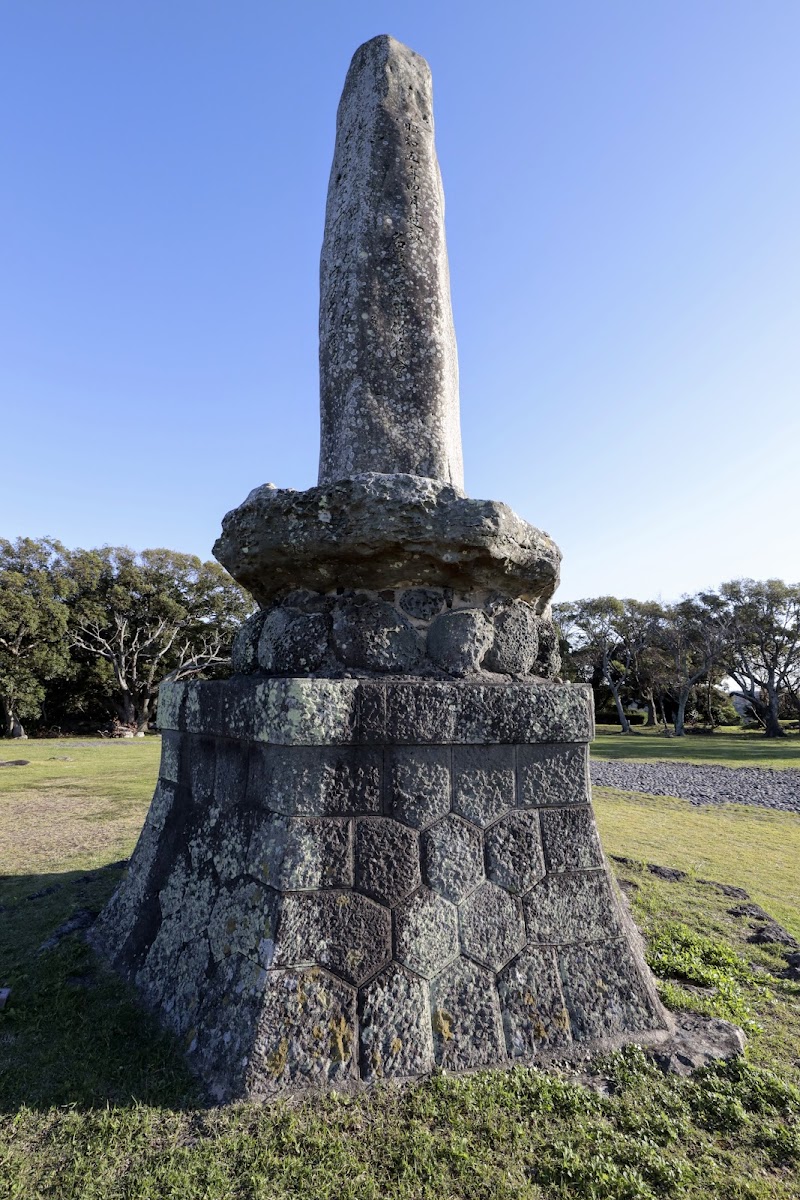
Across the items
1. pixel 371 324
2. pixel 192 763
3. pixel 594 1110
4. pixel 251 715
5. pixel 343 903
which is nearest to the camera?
pixel 594 1110

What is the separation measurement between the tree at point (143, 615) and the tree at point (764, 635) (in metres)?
25.0

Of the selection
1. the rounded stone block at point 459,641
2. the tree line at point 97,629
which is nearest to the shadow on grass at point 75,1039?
the rounded stone block at point 459,641

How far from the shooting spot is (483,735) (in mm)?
2570

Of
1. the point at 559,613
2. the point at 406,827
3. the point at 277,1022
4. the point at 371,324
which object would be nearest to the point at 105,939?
the point at 277,1022

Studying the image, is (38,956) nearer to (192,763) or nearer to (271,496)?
(192,763)

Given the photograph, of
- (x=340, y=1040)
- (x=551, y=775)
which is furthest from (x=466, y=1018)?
(x=551, y=775)

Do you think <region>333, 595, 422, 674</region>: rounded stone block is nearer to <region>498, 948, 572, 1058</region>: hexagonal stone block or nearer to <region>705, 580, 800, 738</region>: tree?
<region>498, 948, 572, 1058</region>: hexagonal stone block

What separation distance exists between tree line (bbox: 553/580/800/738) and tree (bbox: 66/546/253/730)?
19579mm

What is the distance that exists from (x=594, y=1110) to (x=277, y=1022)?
1.03 metres

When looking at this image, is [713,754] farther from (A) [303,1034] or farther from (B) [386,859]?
(A) [303,1034]

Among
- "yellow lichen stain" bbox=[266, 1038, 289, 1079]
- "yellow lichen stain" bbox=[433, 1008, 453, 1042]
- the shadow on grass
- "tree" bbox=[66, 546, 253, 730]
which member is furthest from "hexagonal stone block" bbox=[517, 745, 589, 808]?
"tree" bbox=[66, 546, 253, 730]

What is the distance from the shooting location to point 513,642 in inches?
115

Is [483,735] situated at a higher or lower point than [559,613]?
lower

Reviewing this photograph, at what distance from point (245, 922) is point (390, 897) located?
0.53 m
